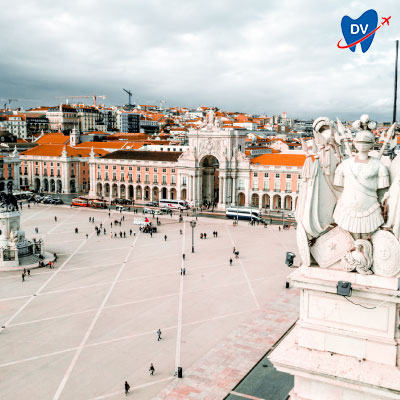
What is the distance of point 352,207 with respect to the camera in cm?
1002

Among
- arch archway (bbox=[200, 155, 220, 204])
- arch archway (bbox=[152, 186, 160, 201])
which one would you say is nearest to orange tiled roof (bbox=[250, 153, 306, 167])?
arch archway (bbox=[200, 155, 220, 204])

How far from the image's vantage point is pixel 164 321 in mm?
29281

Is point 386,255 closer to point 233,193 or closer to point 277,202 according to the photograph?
point 277,202

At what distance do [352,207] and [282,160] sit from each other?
67.1m

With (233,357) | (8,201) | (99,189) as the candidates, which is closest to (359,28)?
(233,357)

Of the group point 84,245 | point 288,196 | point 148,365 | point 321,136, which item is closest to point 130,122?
point 288,196

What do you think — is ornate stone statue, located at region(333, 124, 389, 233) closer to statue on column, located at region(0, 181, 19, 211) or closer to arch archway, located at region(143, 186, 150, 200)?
statue on column, located at region(0, 181, 19, 211)

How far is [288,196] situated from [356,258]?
214 ft

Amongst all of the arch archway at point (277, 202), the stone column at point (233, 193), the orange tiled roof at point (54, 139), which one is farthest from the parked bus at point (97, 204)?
the orange tiled roof at point (54, 139)

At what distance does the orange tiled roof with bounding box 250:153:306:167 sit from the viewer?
244ft

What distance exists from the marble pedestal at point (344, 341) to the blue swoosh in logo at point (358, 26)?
8.34 metres

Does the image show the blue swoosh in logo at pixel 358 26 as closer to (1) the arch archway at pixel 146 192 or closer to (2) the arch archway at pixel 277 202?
(2) the arch archway at pixel 277 202

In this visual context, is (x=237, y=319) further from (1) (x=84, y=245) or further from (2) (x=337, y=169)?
(1) (x=84, y=245)

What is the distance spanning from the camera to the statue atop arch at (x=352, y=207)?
9688mm
